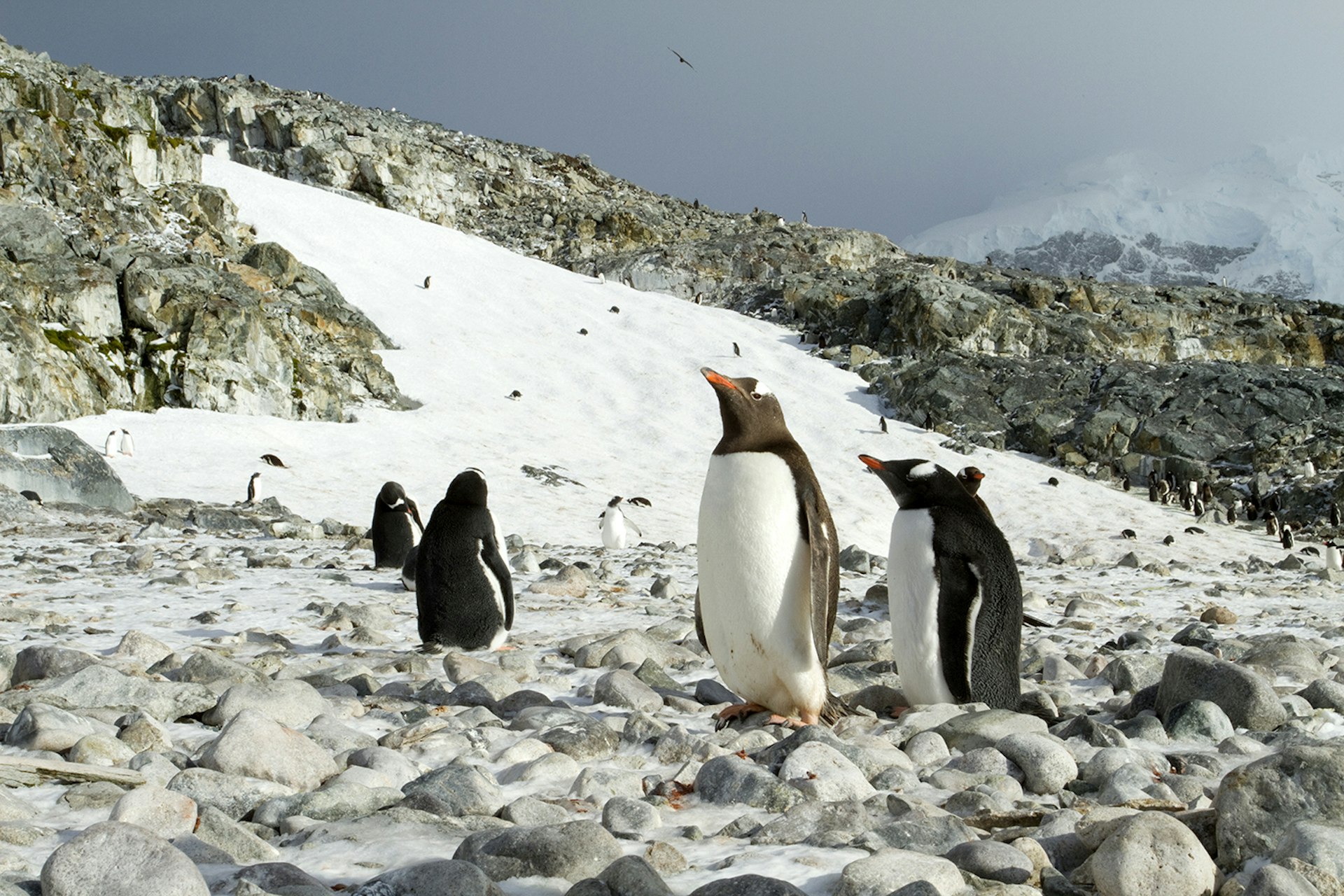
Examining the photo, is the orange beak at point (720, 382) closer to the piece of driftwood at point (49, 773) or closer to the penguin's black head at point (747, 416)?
the penguin's black head at point (747, 416)

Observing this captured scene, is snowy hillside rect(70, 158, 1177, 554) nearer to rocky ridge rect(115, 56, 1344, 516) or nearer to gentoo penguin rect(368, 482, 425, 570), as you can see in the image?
rocky ridge rect(115, 56, 1344, 516)

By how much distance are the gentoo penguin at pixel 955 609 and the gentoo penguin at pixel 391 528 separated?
6.05m

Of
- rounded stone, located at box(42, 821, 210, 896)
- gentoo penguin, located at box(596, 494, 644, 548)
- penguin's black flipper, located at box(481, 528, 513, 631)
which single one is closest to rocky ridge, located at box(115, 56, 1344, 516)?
gentoo penguin, located at box(596, 494, 644, 548)

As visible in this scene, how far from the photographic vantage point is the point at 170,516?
12.5 m

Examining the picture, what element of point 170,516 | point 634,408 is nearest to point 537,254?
point 634,408

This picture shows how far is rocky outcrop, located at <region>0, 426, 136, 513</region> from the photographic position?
42.4 ft

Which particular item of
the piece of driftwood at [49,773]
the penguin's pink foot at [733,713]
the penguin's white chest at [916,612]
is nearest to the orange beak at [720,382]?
the penguin's white chest at [916,612]

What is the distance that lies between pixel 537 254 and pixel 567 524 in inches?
1427

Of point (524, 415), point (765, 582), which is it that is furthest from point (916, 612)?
point (524, 415)

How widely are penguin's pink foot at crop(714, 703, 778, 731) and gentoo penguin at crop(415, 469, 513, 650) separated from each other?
7.43 feet

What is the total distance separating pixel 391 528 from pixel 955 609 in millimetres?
6370

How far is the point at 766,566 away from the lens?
3.94 metres

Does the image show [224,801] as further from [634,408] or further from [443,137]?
[443,137]

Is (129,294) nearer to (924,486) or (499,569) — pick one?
(499,569)
